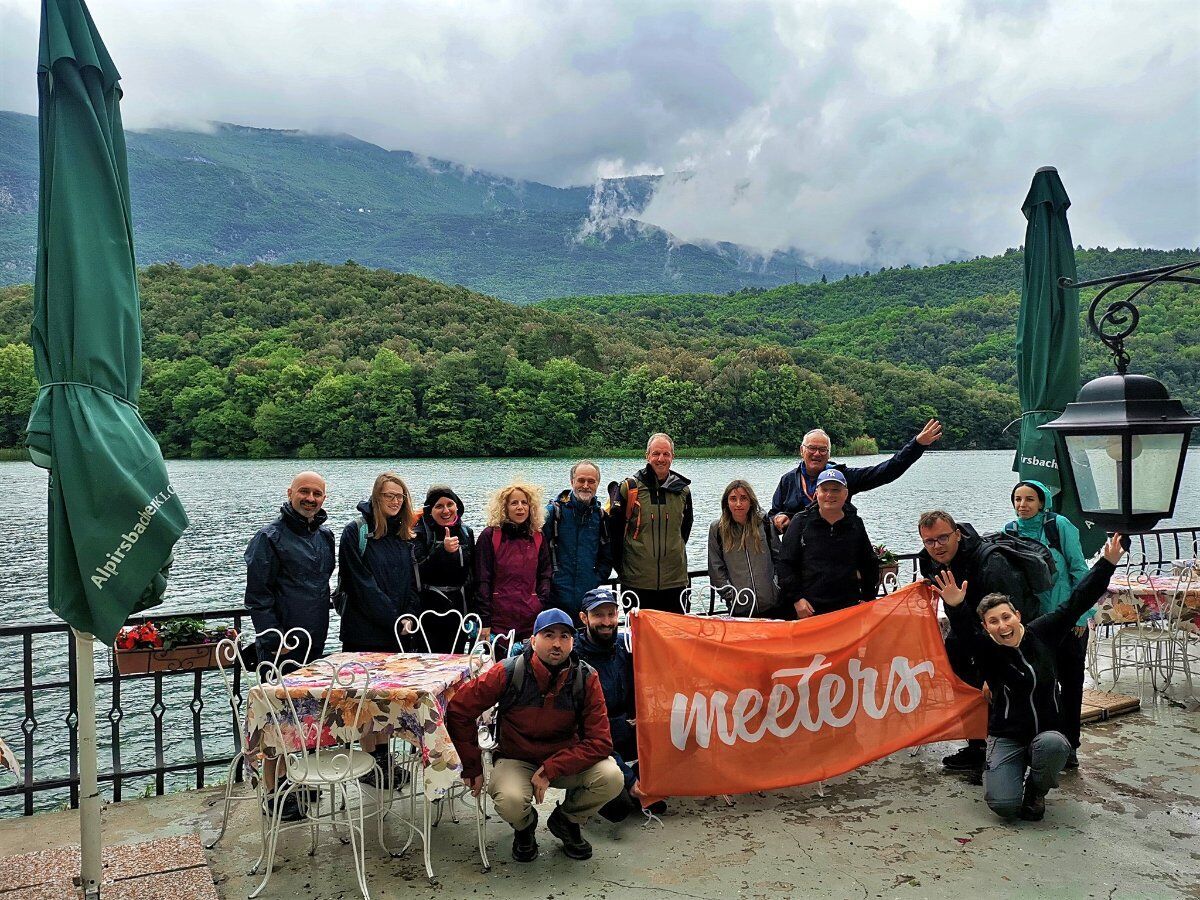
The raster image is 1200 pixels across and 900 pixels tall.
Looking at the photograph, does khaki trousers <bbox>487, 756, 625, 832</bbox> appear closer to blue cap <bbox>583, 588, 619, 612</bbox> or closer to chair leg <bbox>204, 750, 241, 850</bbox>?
blue cap <bbox>583, 588, 619, 612</bbox>

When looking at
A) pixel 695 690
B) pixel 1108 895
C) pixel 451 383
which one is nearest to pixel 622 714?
pixel 695 690

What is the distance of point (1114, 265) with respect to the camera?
1105 inches

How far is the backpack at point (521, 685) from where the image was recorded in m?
3.82

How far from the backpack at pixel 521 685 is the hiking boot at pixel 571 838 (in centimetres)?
37

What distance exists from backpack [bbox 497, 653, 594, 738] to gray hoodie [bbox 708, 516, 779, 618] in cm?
154

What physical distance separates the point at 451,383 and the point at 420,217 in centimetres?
8924

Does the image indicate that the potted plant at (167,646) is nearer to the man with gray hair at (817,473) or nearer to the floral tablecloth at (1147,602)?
the man with gray hair at (817,473)

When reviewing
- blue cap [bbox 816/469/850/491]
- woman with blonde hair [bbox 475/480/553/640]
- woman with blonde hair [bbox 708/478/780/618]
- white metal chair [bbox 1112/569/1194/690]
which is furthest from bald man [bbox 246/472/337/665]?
white metal chair [bbox 1112/569/1194/690]

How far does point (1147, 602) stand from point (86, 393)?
270 inches

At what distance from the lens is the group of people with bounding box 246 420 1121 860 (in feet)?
12.7

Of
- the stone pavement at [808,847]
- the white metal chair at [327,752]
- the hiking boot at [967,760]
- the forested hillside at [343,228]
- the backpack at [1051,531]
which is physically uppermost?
the forested hillside at [343,228]

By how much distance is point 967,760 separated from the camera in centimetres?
483

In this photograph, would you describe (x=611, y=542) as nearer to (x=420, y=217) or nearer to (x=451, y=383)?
(x=451, y=383)

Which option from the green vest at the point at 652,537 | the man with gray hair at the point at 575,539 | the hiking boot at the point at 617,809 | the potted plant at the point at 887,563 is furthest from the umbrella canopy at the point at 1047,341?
the hiking boot at the point at 617,809
